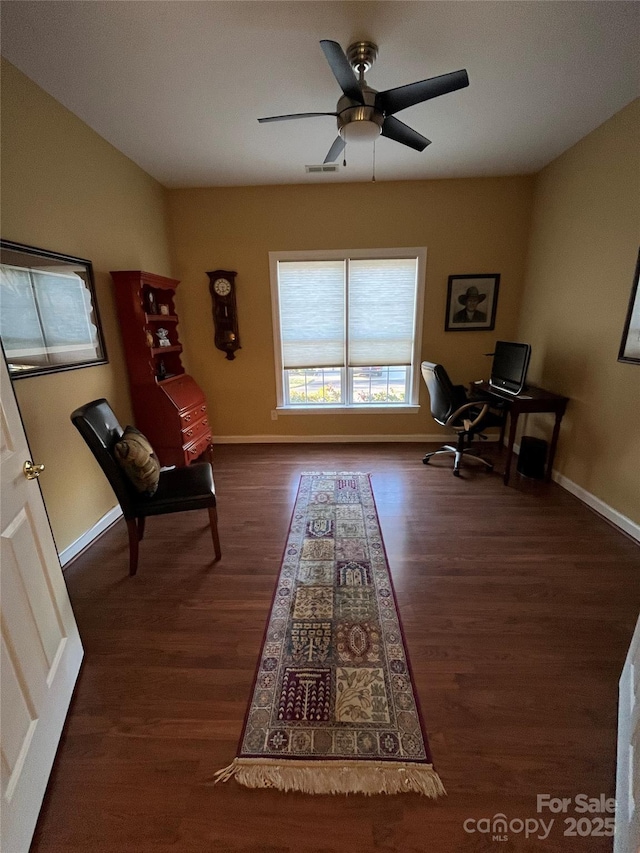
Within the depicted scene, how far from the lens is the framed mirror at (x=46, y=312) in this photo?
5.72ft

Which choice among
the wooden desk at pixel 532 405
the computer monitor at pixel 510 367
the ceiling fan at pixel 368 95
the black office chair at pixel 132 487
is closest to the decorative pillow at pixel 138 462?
the black office chair at pixel 132 487

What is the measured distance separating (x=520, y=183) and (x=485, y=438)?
104 inches

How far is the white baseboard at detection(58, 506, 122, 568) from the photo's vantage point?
82.9 inches

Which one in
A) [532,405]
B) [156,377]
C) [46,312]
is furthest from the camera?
[156,377]

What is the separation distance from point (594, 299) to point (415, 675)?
9.55ft

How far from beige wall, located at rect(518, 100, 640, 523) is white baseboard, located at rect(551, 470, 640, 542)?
4cm

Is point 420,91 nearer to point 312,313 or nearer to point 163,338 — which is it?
point 312,313

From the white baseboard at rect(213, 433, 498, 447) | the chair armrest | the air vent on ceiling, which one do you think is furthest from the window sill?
the air vent on ceiling

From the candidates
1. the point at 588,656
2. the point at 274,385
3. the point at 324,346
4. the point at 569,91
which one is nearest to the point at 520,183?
the point at 569,91

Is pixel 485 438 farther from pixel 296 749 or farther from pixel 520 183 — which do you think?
pixel 296 749

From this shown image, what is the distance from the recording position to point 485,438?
396 cm

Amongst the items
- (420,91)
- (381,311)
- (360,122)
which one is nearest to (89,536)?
(360,122)

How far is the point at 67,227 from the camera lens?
215 cm

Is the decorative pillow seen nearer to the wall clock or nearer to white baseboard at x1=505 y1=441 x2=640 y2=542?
the wall clock
